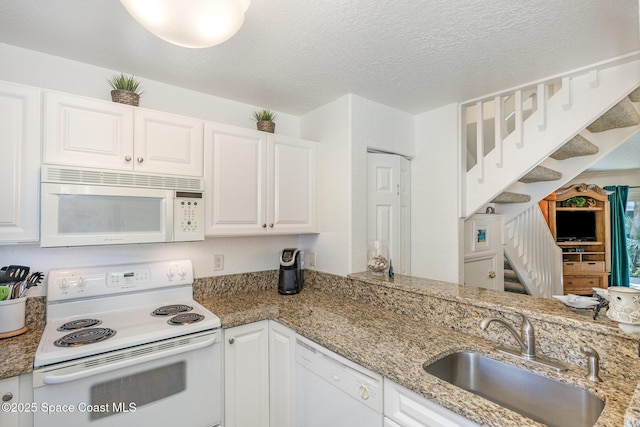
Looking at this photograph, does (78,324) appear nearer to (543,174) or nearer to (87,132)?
(87,132)

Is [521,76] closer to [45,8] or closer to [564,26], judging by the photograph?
[564,26]

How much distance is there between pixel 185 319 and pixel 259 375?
1.78ft

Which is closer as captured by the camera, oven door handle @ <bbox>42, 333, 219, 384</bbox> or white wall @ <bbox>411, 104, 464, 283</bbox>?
oven door handle @ <bbox>42, 333, 219, 384</bbox>

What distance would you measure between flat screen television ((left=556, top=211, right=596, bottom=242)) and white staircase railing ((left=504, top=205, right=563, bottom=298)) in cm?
175

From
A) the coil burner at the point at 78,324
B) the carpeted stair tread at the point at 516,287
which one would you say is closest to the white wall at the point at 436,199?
the carpeted stair tread at the point at 516,287

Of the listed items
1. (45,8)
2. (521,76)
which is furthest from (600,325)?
(45,8)

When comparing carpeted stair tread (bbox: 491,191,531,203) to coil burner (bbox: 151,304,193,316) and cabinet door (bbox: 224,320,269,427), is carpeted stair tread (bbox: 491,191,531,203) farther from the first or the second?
coil burner (bbox: 151,304,193,316)

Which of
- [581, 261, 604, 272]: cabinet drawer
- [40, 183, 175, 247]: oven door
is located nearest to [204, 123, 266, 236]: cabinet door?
[40, 183, 175, 247]: oven door

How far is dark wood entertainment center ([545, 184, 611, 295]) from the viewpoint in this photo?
482cm

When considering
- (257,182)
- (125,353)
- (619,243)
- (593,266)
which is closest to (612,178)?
(619,243)

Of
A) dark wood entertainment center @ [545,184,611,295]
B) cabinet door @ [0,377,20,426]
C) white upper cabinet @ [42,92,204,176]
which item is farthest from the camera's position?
dark wood entertainment center @ [545,184,611,295]

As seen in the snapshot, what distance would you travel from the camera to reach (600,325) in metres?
1.19

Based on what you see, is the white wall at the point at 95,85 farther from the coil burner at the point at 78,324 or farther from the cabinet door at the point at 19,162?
the coil burner at the point at 78,324

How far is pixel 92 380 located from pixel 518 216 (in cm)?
356
